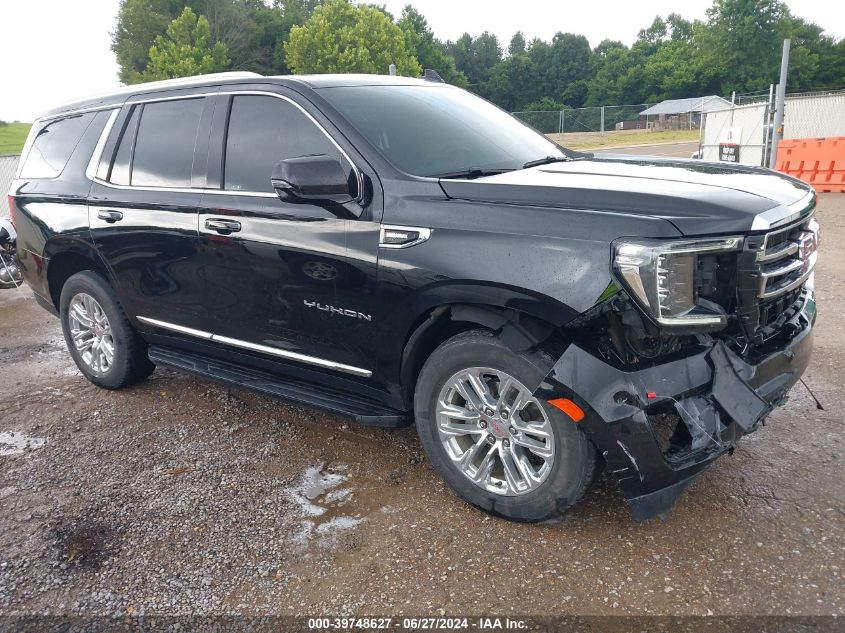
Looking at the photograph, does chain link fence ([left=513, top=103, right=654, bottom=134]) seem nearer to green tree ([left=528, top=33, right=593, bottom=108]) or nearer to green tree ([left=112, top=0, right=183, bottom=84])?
green tree ([left=528, top=33, right=593, bottom=108])

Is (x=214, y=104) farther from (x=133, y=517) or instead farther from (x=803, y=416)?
(x=803, y=416)

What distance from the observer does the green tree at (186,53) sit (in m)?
58.8

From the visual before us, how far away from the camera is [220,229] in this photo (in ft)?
12.3

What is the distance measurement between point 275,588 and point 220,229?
6.30 feet

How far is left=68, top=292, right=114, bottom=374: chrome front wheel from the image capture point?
4.85 m

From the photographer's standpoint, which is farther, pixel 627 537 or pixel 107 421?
pixel 107 421

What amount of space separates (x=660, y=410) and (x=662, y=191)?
860 millimetres

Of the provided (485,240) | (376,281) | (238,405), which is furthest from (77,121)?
(485,240)

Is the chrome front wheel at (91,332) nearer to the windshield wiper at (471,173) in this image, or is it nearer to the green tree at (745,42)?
the windshield wiper at (471,173)

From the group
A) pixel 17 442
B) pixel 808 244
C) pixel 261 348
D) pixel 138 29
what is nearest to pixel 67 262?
pixel 17 442

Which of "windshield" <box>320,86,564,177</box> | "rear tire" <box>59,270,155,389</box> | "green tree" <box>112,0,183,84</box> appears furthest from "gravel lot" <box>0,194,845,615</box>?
"green tree" <box>112,0,183,84</box>

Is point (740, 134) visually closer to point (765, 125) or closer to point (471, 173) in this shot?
point (765, 125)

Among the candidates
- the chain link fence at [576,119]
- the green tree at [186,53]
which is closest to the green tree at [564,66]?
the chain link fence at [576,119]

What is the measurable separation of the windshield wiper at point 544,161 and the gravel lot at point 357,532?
5.50 ft
